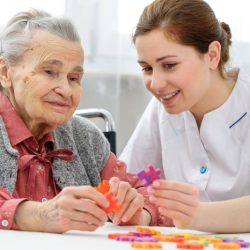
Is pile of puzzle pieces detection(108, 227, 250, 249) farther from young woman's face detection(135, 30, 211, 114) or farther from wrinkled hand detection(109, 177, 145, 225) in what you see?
young woman's face detection(135, 30, 211, 114)

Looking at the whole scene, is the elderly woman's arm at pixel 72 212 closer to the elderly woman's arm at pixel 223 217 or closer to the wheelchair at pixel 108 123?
the elderly woman's arm at pixel 223 217

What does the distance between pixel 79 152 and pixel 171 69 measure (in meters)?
0.36

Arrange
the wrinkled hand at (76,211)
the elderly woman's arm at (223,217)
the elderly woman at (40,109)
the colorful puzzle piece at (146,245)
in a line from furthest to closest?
the elderly woman at (40,109) < the elderly woman's arm at (223,217) < the wrinkled hand at (76,211) < the colorful puzzle piece at (146,245)

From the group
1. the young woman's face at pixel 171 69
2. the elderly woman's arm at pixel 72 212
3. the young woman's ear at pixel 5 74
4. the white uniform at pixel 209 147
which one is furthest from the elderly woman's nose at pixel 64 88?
the white uniform at pixel 209 147

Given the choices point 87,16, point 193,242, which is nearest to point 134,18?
point 87,16

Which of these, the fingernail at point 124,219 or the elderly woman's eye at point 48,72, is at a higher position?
the elderly woman's eye at point 48,72

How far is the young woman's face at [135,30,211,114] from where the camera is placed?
5.97 feet

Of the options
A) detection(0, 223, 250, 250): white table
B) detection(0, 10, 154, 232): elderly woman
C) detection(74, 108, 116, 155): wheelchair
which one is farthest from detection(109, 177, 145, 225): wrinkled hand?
detection(74, 108, 116, 155): wheelchair

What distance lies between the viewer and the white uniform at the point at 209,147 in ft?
6.31

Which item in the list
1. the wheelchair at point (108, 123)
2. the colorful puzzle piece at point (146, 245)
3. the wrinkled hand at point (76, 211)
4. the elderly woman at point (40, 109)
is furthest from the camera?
the wheelchair at point (108, 123)

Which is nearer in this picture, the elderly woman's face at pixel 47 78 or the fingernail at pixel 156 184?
the fingernail at pixel 156 184

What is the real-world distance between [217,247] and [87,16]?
2000 mm

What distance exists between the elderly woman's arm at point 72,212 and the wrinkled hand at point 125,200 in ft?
0.54

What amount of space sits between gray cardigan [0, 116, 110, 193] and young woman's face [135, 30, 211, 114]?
9.0 inches
